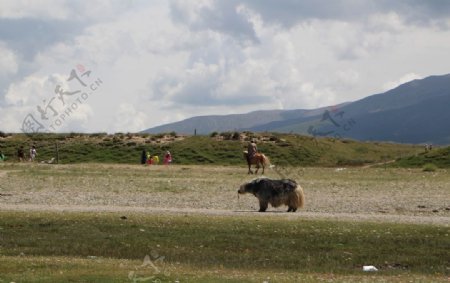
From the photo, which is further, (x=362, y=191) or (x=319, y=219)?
(x=362, y=191)

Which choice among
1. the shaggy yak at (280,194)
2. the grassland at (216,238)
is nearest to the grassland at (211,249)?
the grassland at (216,238)

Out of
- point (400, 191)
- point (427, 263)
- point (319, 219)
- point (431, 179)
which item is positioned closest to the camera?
point (427, 263)

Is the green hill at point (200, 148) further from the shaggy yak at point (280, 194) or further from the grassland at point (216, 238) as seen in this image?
the shaggy yak at point (280, 194)

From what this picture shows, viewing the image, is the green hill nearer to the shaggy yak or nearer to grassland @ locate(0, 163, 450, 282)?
grassland @ locate(0, 163, 450, 282)

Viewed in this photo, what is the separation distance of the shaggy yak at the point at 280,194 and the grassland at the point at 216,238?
654mm

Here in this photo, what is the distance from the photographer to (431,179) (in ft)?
163

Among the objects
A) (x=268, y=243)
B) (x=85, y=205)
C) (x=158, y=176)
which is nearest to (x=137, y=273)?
(x=268, y=243)

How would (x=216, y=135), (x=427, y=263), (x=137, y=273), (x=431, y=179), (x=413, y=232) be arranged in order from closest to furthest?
(x=137, y=273) < (x=427, y=263) < (x=413, y=232) < (x=431, y=179) < (x=216, y=135)

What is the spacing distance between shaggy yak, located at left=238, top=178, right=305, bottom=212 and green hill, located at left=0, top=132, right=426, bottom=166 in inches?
1776

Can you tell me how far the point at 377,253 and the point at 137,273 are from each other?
24.3ft

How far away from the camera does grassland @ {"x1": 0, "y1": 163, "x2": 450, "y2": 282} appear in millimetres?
17906

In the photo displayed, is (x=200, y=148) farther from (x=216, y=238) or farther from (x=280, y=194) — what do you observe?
(x=216, y=238)

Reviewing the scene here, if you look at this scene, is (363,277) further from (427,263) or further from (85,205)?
(85,205)

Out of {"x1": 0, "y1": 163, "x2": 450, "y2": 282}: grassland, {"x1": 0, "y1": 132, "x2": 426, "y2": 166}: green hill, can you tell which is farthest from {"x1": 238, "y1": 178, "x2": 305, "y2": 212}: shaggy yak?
{"x1": 0, "y1": 132, "x2": 426, "y2": 166}: green hill
